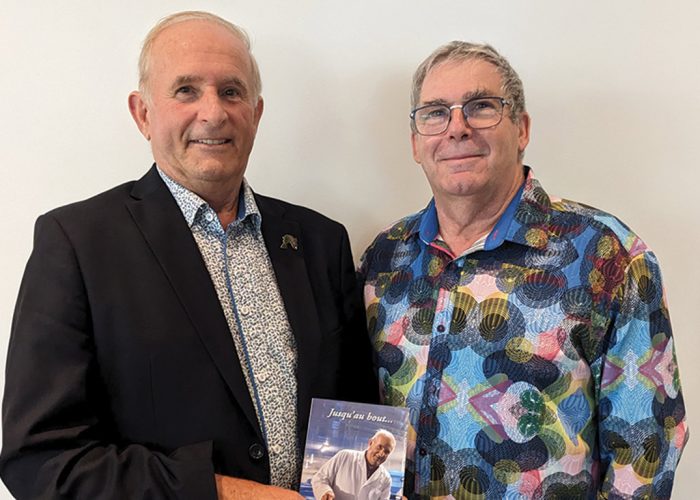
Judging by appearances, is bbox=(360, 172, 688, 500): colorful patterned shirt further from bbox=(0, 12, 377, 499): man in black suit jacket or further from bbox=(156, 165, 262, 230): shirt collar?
bbox=(156, 165, 262, 230): shirt collar

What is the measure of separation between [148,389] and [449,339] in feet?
2.30

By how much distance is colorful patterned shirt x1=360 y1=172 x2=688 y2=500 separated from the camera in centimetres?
143

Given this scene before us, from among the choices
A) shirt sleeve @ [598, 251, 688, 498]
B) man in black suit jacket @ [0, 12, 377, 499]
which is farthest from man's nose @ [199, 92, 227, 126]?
shirt sleeve @ [598, 251, 688, 498]

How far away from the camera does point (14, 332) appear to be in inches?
49.8

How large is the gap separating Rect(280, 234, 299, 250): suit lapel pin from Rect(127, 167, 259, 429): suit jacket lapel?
0.84 ft

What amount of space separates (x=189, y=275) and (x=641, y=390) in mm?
1067

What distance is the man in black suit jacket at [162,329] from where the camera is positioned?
121 centimetres

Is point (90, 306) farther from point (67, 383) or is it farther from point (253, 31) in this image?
point (253, 31)

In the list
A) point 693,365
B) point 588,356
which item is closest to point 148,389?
point 588,356

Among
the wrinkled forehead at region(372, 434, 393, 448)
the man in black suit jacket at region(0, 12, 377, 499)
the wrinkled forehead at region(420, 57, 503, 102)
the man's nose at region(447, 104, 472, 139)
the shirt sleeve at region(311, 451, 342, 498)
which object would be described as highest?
the wrinkled forehead at region(420, 57, 503, 102)

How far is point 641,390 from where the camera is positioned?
1.43 metres

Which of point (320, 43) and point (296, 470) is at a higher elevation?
point (320, 43)

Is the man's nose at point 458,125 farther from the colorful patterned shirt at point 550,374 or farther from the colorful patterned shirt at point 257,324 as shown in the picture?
the colorful patterned shirt at point 257,324

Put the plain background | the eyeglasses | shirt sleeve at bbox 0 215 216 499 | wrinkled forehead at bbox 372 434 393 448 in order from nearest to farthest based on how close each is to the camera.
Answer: shirt sleeve at bbox 0 215 216 499 < wrinkled forehead at bbox 372 434 393 448 < the eyeglasses < the plain background
